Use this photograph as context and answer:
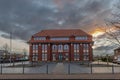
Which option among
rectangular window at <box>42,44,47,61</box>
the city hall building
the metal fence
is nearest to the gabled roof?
the city hall building

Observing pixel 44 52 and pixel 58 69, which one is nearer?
pixel 58 69

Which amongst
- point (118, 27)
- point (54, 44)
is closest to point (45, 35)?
point (54, 44)

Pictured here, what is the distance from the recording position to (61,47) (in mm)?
103625

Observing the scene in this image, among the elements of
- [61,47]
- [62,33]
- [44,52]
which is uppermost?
[62,33]

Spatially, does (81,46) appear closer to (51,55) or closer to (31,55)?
(51,55)

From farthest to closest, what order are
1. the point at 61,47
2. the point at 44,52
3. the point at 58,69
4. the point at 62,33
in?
the point at 62,33 < the point at 61,47 < the point at 44,52 < the point at 58,69

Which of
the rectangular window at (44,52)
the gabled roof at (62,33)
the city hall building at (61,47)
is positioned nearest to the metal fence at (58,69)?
the city hall building at (61,47)

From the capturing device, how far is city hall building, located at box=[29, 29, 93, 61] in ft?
332

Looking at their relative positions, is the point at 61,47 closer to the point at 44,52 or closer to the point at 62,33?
the point at 62,33

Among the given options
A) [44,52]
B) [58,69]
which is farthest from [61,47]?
[58,69]

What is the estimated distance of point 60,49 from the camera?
340 ft

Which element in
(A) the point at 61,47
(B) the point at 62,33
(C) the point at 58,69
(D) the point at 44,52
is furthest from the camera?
(B) the point at 62,33

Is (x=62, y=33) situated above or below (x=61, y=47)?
above

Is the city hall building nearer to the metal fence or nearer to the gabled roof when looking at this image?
the gabled roof
